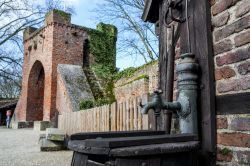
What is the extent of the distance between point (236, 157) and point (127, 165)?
876 mm

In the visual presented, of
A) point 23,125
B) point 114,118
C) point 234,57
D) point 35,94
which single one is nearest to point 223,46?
point 234,57

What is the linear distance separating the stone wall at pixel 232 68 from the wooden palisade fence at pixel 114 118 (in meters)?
3.35

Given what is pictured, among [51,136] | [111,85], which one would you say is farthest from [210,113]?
[111,85]

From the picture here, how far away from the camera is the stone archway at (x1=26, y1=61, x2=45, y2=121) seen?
70.8 feet

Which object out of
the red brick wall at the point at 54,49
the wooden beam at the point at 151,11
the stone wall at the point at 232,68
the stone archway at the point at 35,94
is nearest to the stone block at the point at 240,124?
the stone wall at the point at 232,68

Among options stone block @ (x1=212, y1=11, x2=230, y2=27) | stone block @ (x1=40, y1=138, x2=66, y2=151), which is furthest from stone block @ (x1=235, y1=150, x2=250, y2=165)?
stone block @ (x1=40, y1=138, x2=66, y2=151)

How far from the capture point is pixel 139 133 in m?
2.04

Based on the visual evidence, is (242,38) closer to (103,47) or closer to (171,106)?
(171,106)

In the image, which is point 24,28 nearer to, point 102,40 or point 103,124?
point 102,40

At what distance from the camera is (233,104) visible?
1941 millimetres

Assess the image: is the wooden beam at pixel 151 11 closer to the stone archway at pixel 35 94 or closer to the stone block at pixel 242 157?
the stone block at pixel 242 157

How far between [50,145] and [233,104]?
7.57m

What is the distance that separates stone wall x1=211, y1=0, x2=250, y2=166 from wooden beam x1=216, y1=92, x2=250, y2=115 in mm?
27

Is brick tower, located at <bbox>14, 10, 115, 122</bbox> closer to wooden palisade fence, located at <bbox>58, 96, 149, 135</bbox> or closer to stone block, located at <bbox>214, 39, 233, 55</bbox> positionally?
wooden palisade fence, located at <bbox>58, 96, 149, 135</bbox>
